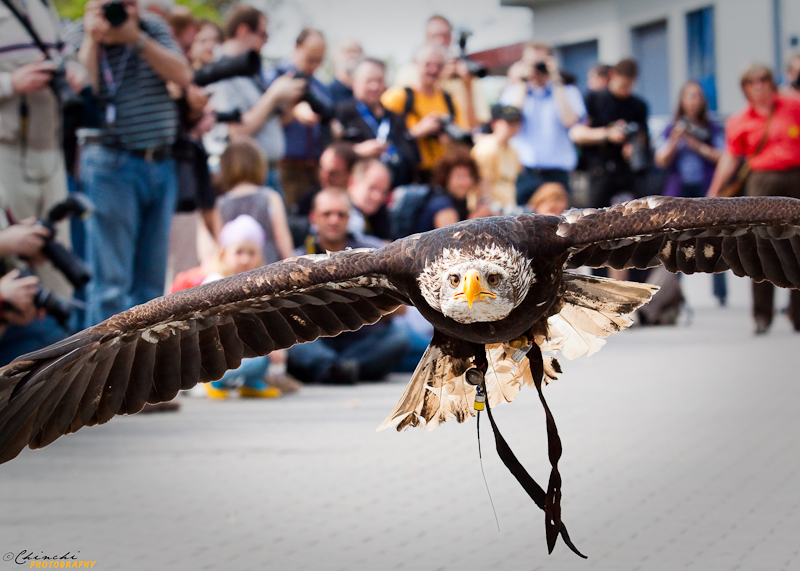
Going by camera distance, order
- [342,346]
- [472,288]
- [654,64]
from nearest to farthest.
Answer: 1. [472,288]
2. [342,346]
3. [654,64]

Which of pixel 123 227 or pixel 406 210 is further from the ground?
pixel 123 227

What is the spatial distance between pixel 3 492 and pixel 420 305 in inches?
93.2

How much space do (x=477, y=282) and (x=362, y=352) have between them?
176 inches

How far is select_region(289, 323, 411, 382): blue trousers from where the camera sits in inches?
298

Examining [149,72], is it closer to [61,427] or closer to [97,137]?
[97,137]

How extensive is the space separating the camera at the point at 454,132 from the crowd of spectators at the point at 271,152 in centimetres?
2

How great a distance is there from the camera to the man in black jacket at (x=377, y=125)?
8953 mm

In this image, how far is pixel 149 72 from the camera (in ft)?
22.4

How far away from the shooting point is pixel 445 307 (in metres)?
3.34

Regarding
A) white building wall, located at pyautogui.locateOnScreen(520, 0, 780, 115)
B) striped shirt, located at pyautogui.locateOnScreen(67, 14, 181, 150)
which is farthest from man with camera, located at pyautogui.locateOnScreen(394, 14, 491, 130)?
white building wall, located at pyautogui.locateOnScreen(520, 0, 780, 115)

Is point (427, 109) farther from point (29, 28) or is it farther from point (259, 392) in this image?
point (29, 28)

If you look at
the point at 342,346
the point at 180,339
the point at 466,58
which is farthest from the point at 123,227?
the point at 466,58

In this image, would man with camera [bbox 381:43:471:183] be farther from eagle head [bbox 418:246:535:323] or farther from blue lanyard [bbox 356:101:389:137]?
eagle head [bbox 418:246:535:323]

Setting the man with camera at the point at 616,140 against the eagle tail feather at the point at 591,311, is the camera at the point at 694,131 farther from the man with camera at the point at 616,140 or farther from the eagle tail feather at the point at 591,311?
the eagle tail feather at the point at 591,311
